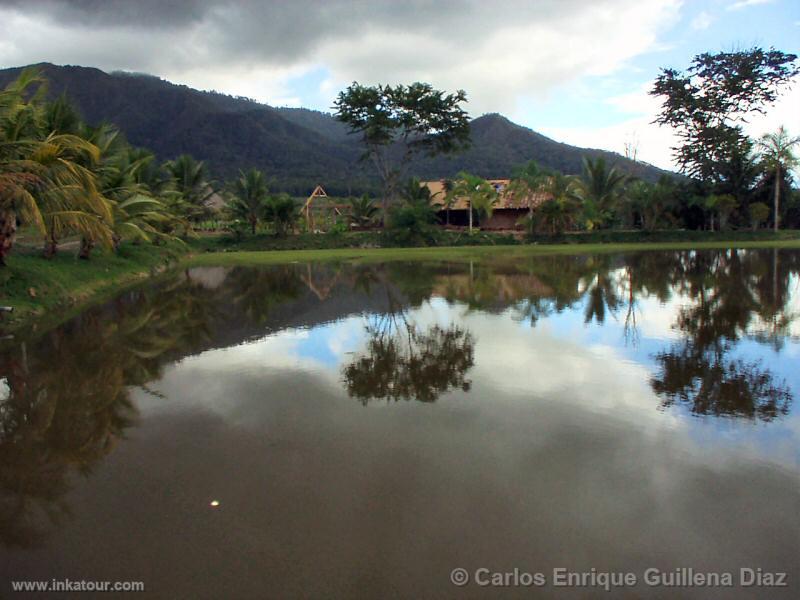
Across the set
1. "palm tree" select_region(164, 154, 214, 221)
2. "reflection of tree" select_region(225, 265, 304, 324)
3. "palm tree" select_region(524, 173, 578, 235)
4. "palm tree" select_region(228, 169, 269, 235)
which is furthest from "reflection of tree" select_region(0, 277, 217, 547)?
"palm tree" select_region(524, 173, 578, 235)

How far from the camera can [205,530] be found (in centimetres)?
354

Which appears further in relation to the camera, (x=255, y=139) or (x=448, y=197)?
(x=255, y=139)

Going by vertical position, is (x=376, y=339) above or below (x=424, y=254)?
below

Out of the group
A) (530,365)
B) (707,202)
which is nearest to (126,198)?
(530,365)

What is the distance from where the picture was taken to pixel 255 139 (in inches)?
3095

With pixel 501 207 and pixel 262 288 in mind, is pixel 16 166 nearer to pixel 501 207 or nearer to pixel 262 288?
pixel 262 288

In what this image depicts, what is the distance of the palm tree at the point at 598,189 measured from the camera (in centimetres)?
3506

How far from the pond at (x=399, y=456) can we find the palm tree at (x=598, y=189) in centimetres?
2600

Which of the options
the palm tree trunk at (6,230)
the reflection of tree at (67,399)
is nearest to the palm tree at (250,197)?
the palm tree trunk at (6,230)

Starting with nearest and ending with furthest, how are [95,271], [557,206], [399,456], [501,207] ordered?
[399,456]
[95,271]
[557,206]
[501,207]

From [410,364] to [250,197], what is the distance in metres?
29.3

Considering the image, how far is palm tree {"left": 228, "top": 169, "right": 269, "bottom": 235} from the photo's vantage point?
34469 millimetres

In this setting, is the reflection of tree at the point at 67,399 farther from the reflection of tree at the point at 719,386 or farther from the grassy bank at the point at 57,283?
the reflection of tree at the point at 719,386

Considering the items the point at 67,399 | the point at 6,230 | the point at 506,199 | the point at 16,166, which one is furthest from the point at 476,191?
the point at 67,399
